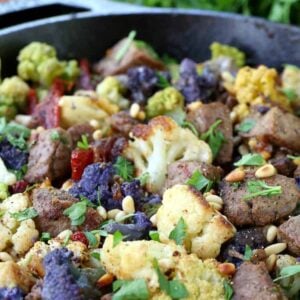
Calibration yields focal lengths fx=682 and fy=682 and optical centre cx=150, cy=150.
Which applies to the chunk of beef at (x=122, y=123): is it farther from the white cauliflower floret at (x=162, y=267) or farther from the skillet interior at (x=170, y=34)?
the white cauliflower floret at (x=162, y=267)

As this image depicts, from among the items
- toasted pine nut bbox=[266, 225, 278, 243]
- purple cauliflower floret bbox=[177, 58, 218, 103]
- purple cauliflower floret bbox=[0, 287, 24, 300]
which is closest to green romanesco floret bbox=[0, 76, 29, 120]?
purple cauliflower floret bbox=[177, 58, 218, 103]

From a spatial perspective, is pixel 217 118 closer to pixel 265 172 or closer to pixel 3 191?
pixel 265 172

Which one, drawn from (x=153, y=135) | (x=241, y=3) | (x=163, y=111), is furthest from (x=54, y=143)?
(x=241, y=3)

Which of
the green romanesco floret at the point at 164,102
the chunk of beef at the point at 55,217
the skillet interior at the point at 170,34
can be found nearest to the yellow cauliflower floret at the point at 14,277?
the chunk of beef at the point at 55,217

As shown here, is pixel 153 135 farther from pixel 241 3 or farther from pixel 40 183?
pixel 241 3

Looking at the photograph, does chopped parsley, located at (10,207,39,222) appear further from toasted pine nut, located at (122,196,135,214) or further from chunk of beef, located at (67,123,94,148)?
chunk of beef, located at (67,123,94,148)

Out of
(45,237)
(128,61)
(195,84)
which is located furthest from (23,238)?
(128,61)
